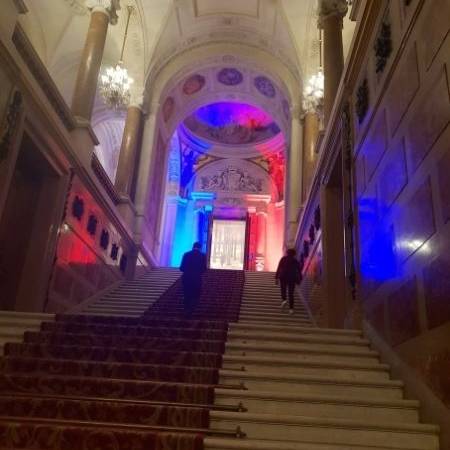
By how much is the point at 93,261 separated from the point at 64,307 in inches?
59.8

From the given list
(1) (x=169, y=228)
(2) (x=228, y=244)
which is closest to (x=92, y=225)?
(1) (x=169, y=228)

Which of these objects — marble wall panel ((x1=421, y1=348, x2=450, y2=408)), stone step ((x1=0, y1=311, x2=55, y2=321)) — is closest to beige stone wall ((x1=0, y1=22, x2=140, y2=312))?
stone step ((x1=0, y1=311, x2=55, y2=321))

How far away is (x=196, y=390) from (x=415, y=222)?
1971 mm

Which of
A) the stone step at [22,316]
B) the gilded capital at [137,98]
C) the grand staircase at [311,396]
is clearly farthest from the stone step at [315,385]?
the gilded capital at [137,98]

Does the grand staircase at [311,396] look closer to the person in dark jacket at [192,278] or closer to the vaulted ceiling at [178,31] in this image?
the person in dark jacket at [192,278]

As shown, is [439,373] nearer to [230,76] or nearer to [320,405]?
[320,405]

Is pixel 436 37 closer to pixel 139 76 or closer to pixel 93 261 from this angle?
pixel 93 261

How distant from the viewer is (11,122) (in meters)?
5.93

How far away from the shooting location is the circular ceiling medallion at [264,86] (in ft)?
52.1

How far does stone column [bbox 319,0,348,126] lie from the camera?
28.1 ft

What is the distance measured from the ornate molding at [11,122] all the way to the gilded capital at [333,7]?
5922 mm

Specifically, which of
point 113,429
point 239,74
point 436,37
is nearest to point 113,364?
point 113,429

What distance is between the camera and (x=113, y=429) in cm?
285

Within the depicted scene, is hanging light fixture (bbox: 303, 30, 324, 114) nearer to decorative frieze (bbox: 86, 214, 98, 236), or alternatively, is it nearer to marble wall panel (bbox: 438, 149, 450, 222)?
decorative frieze (bbox: 86, 214, 98, 236)
